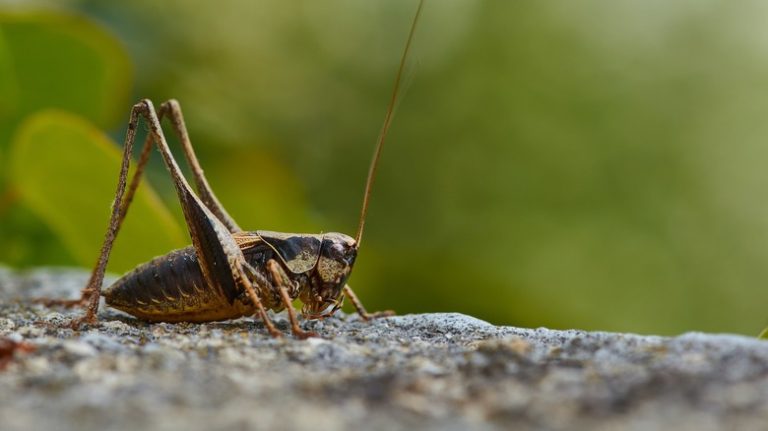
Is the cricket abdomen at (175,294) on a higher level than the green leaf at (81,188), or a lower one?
lower

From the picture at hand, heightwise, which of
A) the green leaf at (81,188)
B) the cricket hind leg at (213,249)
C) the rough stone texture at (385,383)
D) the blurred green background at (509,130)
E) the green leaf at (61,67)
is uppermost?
the blurred green background at (509,130)

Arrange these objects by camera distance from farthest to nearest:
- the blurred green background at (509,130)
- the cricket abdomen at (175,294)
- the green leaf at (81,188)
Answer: the blurred green background at (509,130)
the green leaf at (81,188)
the cricket abdomen at (175,294)

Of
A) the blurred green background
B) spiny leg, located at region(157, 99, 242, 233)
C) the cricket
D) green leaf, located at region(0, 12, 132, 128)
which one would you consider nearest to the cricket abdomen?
the cricket

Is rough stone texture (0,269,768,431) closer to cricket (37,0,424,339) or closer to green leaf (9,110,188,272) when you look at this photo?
cricket (37,0,424,339)

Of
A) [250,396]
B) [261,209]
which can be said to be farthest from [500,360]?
[261,209]

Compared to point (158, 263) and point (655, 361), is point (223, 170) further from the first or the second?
point (655, 361)

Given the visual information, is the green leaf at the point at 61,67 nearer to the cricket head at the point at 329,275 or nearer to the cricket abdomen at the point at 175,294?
the cricket abdomen at the point at 175,294

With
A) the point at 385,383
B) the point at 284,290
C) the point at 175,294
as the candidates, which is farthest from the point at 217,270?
the point at 385,383

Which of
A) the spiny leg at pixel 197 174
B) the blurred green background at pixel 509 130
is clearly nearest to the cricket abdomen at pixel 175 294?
the spiny leg at pixel 197 174
